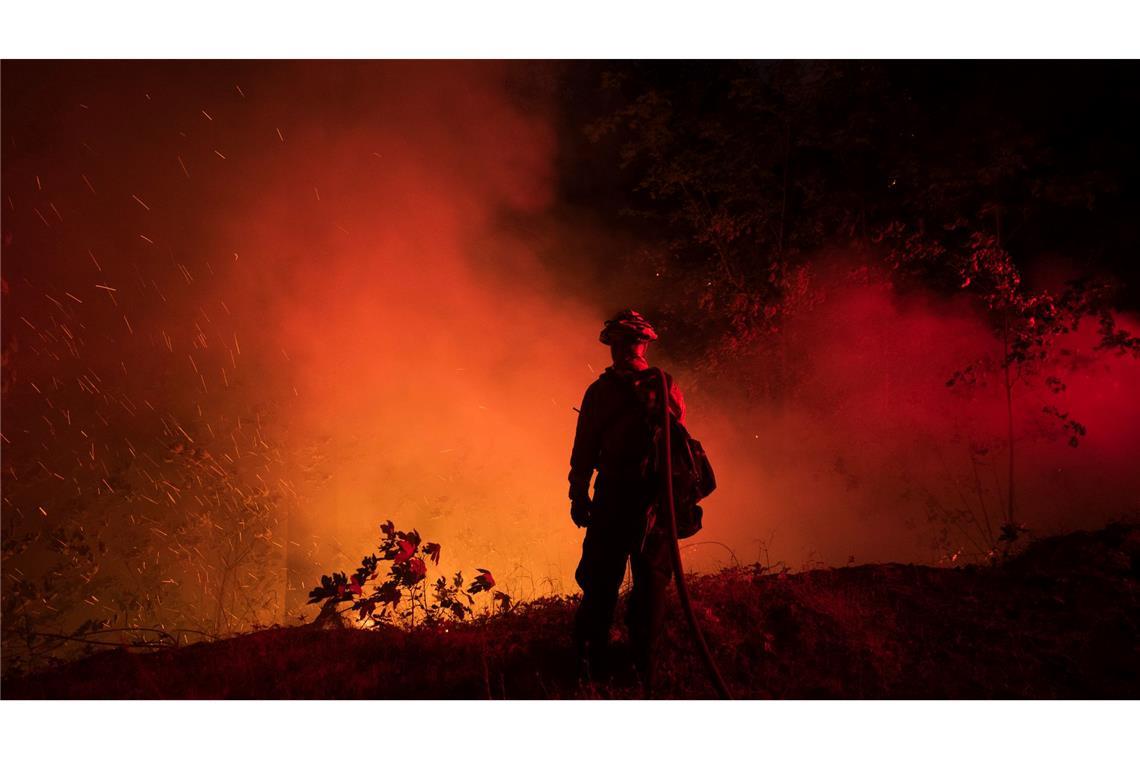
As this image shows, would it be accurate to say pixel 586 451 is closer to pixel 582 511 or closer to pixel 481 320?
pixel 582 511

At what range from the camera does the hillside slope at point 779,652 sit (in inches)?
170

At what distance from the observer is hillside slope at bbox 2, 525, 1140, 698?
14.1ft

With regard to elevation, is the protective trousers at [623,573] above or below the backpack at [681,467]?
below

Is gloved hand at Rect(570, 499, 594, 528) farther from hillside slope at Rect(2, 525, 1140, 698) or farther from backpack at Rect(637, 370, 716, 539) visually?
hillside slope at Rect(2, 525, 1140, 698)

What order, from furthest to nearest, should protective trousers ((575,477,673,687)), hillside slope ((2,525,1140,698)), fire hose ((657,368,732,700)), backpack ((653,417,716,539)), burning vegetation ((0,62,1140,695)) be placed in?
burning vegetation ((0,62,1140,695)), hillside slope ((2,525,1140,698)), backpack ((653,417,716,539)), protective trousers ((575,477,673,687)), fire hose ((657,368,732,700))

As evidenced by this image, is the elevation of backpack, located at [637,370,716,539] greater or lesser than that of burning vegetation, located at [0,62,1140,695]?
lesser

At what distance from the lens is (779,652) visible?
4688mm

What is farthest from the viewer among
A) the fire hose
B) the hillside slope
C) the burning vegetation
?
the burning vegetation

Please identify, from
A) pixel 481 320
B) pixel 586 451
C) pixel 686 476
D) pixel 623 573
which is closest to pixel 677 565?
pixel 623 573

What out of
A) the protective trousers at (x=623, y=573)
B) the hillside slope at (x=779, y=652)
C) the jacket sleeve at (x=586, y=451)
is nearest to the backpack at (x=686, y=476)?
the protective trousers at (x=623, y=573)

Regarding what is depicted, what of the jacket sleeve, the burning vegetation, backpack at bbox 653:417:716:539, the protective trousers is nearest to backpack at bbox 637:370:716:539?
backpack at bbox 653:417:716:539

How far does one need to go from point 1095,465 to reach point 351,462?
9345mm

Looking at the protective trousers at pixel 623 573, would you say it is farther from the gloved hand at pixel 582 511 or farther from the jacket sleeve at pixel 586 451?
the jacket sleeve at pixel 586 451

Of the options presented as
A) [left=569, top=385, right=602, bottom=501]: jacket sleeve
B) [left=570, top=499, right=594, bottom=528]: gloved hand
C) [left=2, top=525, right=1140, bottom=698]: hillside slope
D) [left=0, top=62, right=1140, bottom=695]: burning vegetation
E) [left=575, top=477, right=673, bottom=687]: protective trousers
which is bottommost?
[left=2, top=525, right=1140, bottom=698]: hillside slope
